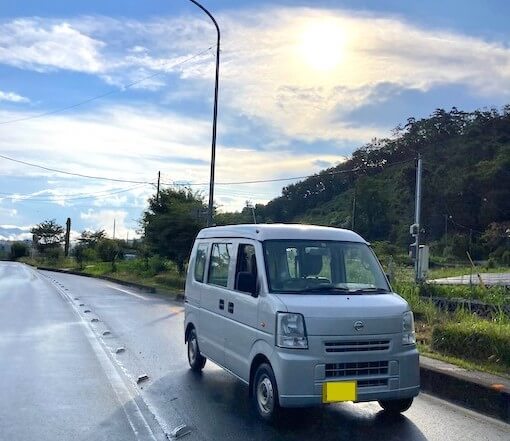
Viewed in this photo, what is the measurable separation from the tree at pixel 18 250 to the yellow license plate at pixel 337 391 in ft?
343

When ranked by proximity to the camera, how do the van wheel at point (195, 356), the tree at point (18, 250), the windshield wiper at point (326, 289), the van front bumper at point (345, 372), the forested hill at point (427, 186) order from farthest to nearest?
the tree at point (18, 250), the forested hill at point (427, 186), the van wheel at point (195, 356), the windshield wiper at point (326, 289), the van front bumper at point (345, 372)

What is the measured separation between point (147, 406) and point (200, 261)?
2.46 m

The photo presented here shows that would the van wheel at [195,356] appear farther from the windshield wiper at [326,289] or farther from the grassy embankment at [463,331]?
the grassy embankment at [463,331]

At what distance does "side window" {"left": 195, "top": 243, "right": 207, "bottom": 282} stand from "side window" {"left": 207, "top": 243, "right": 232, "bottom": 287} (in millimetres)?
327

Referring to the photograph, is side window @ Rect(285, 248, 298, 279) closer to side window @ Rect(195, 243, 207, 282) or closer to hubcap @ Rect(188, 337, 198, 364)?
side window @ Rect(195, 243, 207, 282)

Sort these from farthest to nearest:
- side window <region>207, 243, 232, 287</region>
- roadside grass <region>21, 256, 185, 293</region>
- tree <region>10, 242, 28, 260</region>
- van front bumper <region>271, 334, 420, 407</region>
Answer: tree <region>10, 242, 28, 260</region>, roadside grass <region>21, 256, 185, 293</region>, side window <region>207, 243, 232, 287</region>, van front bumper <region>271, 334, 420, 407</region>

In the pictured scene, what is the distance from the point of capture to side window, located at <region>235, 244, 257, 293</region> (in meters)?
6.49

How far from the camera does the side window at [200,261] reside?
27.9ft

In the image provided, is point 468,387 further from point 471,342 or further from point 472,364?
point 471,342

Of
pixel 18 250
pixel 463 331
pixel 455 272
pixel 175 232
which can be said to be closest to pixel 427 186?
pixel 455 272

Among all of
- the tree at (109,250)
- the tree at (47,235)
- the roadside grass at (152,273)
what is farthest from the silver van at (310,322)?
the tree at (47,235)

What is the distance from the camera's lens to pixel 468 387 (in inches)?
279

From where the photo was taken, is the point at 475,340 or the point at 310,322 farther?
the point at 475,340

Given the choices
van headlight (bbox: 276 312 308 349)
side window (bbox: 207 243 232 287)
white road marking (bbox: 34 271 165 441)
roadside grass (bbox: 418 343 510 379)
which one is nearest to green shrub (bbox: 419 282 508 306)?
roadside grass (bbox: 418 343 510 379)
